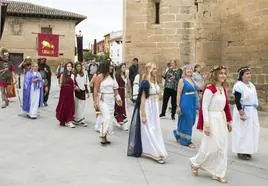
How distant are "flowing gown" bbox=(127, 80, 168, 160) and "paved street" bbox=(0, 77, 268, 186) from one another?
174 millimetres

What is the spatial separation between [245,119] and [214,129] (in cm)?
160

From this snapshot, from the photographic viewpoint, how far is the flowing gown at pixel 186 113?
8766 millimetres

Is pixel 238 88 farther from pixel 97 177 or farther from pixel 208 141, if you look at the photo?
pixel 97 177

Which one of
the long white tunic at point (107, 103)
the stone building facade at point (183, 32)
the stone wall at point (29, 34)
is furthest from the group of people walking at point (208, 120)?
the stone wall at point (29, 34)

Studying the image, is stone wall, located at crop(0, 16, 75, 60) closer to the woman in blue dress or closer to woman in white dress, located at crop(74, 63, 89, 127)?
woman in white dress, located at crop(74, 63, 89, 127)

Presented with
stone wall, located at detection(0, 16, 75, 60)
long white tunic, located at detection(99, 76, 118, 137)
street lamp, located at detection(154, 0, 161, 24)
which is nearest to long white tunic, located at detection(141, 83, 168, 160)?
long white tunic, located at detection(99, 76, 118, 137)

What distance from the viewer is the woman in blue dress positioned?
8766 mm

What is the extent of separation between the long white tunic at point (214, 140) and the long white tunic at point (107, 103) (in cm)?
238

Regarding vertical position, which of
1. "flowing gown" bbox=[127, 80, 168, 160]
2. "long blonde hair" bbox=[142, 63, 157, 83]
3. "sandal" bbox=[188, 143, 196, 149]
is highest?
"long blonde hair" bbox=[142, 63, 157, 83]

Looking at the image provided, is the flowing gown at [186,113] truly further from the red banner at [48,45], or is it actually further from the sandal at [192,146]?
the red banner at [48,45]

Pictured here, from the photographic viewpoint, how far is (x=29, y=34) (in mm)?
46281

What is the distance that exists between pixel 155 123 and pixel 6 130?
12.9ft

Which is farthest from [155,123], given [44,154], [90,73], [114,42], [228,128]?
[114,42]

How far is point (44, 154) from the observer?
7.71 metres
